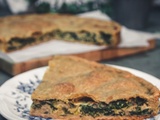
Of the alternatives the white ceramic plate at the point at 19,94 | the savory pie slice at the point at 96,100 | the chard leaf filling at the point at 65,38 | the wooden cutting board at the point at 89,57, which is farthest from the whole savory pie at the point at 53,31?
the savory pie slice at the point at 96,100

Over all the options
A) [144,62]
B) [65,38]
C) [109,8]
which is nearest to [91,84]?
[144,62]

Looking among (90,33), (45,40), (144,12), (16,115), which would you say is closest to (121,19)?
(144,12)

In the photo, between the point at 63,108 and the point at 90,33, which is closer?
the point at 63,108

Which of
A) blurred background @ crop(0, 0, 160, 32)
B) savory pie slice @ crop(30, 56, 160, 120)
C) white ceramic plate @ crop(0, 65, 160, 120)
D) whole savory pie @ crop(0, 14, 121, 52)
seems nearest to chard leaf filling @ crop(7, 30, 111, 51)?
whole savory pie @ crop(0, 14, 121, 52)

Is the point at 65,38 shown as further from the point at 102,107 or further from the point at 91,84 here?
the point at 102,107

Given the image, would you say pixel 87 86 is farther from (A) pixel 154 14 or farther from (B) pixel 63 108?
(A) pixel 154 14

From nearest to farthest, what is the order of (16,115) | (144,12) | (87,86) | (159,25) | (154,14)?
(16,115), (87,86), (144,12), (159,25), (154,14)

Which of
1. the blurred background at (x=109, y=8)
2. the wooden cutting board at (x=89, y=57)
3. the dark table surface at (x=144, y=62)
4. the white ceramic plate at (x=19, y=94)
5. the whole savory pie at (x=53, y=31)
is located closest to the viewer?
the white ceramic plate at (x=19, y=94)

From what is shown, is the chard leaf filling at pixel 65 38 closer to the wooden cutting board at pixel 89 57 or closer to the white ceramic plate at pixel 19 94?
the wooden cutting board at pixel 89 57
